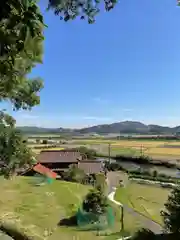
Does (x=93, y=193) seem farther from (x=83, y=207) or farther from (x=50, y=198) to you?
(x=50, y=198)

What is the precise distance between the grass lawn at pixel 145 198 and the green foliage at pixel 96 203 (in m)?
3.19

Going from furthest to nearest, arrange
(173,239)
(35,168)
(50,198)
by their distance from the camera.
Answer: (35,168), (50,198), (173,239)

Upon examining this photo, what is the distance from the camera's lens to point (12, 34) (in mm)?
3105

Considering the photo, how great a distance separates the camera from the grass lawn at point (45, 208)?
46.3 feet

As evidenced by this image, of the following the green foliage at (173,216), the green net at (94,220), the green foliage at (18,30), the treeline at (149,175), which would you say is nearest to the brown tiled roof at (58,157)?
the treeline at (149,175)

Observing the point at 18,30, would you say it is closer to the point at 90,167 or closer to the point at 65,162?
the point at 90,167

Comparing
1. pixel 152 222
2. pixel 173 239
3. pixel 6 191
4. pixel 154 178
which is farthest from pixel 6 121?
pixel 154 178

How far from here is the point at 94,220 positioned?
16.3 m

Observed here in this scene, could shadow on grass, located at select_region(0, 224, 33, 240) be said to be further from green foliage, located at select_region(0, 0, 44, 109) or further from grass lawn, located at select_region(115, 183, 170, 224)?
grass lawn, located at select_region(115, 183, 170, 224)

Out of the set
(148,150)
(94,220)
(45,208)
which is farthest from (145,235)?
(148,150)

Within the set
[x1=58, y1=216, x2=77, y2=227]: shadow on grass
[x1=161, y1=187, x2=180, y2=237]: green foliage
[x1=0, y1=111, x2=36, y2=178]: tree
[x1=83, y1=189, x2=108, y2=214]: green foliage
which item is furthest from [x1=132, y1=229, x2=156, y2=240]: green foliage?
[x1=83, y1=189, x2=108, y2=214]: green foliage

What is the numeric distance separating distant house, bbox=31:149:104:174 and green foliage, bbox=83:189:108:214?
1559cm

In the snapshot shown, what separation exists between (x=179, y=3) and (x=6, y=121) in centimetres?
808

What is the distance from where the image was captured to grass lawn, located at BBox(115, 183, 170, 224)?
21.0 metres
